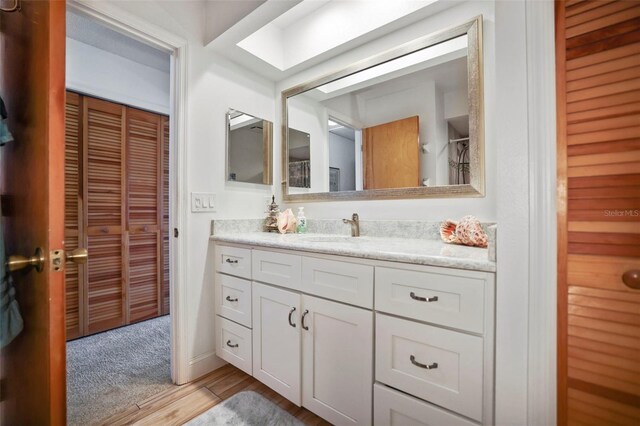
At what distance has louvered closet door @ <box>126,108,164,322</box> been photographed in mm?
2469

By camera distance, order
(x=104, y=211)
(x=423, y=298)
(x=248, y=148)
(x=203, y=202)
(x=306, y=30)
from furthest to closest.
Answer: (x=104, y=211) < (x=248, y=148) < (x=306, y=30) < (x=203, y=202) < (x=423, y=298)

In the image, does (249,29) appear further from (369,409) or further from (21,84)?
(369,409)

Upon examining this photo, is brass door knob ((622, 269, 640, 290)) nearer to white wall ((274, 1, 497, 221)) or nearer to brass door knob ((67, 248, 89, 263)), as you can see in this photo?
white wall ((274, 1, 497, 221))

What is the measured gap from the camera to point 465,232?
123cm

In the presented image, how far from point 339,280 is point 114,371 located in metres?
1.68

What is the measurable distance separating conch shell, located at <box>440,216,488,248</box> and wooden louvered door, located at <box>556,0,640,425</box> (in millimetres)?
509

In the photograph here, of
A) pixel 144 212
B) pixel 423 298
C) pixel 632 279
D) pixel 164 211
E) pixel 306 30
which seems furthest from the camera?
pixel 164 211

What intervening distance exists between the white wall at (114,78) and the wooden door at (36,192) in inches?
61.8

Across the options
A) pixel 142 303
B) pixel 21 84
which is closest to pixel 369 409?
pixel 21 84

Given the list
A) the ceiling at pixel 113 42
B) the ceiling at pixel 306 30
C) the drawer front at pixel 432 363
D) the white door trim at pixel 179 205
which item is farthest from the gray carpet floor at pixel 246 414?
the ceiling at pixel 113 42

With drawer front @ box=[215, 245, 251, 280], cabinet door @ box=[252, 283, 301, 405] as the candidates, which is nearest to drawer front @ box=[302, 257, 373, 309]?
cabinet door @ box=[252, 283, 301, 405]

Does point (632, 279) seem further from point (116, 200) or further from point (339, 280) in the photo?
point (116, 200)

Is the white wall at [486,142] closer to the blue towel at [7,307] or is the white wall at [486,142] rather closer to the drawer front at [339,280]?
the drawer front at [339,280]

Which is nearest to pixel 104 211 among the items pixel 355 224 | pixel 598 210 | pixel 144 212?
pixel 144 212
